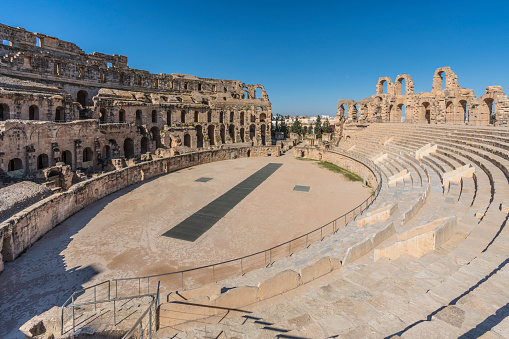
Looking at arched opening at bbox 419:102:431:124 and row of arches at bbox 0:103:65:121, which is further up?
arched opening at bbox 419:102:431:124

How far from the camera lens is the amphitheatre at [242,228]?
508 centimetres

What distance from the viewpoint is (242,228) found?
12.2m

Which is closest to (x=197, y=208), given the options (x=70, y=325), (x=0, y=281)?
(x=0, y=281)

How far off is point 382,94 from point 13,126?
34769 mm

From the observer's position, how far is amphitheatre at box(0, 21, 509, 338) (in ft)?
16.7

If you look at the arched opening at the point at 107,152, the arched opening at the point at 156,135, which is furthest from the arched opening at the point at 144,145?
the arched opening at the point at 107,152

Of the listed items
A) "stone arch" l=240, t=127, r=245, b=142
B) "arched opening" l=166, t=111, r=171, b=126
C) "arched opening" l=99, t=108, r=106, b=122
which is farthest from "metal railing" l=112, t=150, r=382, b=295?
"stone arch" l=240, t=127, r=245, b=142

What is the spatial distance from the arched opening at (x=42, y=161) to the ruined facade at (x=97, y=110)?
0.07 meters

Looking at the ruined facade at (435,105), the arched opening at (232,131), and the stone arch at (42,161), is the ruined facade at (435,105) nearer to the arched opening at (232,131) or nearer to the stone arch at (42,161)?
the arched opening at (232,131)

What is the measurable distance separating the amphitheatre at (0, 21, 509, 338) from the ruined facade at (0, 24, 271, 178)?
0.52 ft

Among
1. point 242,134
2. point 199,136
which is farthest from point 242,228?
point 242,134

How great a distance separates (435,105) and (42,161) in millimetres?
33998

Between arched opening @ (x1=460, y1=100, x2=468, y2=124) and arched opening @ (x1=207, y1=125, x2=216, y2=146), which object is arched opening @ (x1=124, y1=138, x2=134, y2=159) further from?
arched opening @ (x1=460, y1=100, x2=468, y2=124)

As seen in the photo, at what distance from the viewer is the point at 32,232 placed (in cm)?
1052
